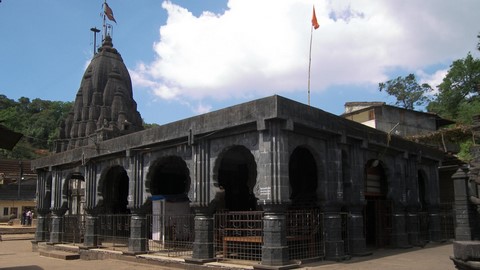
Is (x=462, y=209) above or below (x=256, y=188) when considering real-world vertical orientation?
below

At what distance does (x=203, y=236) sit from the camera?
46.5 feet

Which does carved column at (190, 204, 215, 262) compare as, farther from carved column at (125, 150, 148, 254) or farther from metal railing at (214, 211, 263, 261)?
carved column at (125, 150, 148, 254)

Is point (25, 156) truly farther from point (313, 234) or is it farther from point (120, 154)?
point (313, 234)

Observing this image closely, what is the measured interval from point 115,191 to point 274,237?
14699 mm

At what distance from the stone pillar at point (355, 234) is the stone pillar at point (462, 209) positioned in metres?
4.15

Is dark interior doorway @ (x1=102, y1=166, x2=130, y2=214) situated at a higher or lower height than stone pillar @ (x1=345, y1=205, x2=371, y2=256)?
higher

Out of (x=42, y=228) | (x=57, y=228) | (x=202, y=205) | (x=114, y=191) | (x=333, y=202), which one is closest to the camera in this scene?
(x=333, y=202)

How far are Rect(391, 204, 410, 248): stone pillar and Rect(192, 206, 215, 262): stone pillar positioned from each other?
8.17 m

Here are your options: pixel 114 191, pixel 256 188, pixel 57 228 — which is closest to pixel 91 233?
pixel 57 228

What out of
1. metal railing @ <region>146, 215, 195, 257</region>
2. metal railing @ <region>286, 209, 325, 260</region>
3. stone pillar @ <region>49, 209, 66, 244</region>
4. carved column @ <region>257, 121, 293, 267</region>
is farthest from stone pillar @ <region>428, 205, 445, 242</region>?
stone pillar @ <region>49, 209, 66, 244</region>

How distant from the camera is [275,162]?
1245 cm

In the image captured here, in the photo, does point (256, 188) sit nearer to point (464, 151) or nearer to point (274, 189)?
point (274, 189)

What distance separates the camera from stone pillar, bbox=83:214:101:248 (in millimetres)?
20094

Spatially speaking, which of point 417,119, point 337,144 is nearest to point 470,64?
point 417,119
